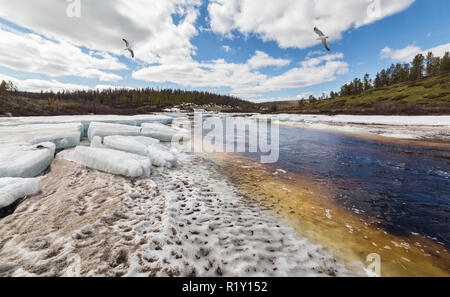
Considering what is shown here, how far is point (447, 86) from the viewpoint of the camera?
55.4 metres

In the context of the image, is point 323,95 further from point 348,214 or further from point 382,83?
point 348,214

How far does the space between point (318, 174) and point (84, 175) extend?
9352mm

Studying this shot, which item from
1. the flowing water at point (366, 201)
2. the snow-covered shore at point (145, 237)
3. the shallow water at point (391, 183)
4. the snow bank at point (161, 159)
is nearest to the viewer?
the snow-covered shore at point (145, 237)

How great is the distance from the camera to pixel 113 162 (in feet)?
19.3

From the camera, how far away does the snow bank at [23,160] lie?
15.4ft

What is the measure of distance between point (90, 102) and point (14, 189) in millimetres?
92890

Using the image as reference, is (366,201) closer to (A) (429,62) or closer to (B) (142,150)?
(B) (142,150)

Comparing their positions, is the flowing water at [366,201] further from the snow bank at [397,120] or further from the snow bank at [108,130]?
the snow bank at [397,120]

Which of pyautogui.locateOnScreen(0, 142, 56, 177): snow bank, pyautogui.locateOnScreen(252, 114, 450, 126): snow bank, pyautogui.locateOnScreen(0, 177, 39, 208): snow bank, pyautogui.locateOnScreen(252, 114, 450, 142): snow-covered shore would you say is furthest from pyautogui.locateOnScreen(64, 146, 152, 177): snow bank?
pyautogui.locateOnScreen(252, 114, 450, 126): snow bank

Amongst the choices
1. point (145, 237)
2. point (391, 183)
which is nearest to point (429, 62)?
point (391, 183)

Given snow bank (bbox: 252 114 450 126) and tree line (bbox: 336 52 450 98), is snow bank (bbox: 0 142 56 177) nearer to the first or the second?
snow bank (bbox: 252 114 450 126)

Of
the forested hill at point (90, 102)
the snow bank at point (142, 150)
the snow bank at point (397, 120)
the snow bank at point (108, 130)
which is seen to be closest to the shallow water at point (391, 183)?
the snow bank at point (142, 150)

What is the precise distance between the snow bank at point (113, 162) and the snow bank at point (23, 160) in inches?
36.4
